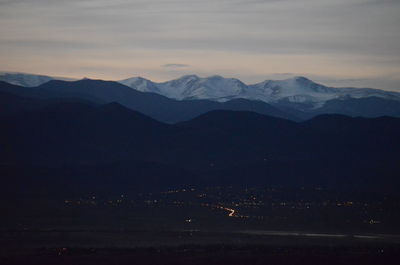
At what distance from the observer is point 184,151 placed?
157 m

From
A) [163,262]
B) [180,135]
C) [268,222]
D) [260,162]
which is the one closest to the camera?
[163,262]

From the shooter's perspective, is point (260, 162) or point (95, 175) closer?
point (95, 175)

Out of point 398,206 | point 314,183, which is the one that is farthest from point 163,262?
point 314,183

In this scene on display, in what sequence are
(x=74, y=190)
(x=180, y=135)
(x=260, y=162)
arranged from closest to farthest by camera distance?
(x=74, y=190) → (x=260, y=162) → (x=180, y=135)

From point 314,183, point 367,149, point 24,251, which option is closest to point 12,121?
point 314,183

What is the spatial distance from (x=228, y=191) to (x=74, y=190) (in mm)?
23275

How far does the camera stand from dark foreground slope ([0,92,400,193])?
129 meters

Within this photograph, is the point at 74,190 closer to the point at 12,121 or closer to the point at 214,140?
the point at 12,121

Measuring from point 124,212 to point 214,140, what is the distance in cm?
6597

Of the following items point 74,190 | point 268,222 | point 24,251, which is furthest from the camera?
Result: point 74,190

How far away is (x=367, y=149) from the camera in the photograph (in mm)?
168750

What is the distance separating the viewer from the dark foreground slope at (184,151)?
129 metres

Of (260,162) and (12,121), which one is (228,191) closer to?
(260,162)

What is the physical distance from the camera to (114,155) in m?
150
